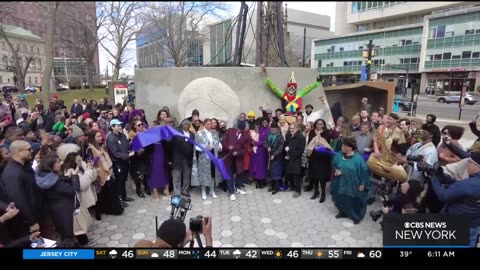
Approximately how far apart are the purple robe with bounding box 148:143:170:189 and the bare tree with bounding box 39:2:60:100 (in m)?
2.50

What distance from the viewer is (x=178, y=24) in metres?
3.16

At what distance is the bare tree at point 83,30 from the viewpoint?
1433 millimetres

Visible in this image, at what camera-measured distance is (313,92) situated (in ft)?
22.1

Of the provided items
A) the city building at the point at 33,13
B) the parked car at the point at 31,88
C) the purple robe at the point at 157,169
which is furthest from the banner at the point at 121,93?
the city building at the point at 33,13

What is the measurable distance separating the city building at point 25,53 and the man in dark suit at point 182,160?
244 centimetres

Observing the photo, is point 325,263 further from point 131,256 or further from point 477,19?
point 477,19

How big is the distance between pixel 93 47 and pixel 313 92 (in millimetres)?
5535

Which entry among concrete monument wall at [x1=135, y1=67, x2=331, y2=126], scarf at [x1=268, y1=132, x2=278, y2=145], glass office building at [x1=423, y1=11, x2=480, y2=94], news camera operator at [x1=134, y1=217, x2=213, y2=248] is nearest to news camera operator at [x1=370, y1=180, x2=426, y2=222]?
glass office building at [x1=423, y1=11, x2=480, y2=94]

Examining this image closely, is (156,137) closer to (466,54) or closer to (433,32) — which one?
(433,32)

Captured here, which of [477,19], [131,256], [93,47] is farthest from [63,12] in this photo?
[477,19]

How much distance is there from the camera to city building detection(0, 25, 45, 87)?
1.55 m

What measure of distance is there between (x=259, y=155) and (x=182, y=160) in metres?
1.29

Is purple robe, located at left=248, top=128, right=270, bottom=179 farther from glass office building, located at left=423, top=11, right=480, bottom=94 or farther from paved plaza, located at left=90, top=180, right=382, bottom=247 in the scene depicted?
glass office building, located at left=423, top=11, right=480, bottom=94

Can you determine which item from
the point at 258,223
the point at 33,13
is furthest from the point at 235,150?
the point at 33,13
